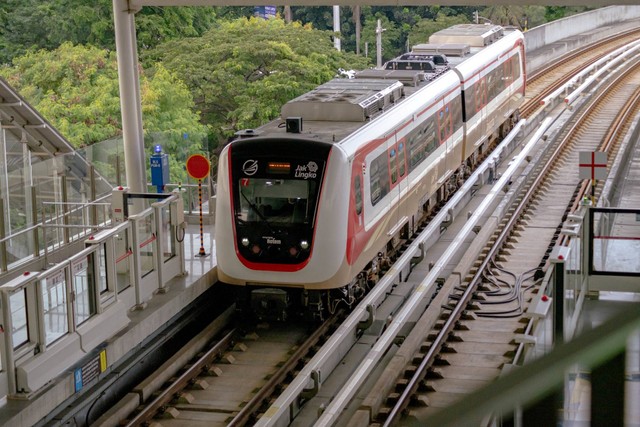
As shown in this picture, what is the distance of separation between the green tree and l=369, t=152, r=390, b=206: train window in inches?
558

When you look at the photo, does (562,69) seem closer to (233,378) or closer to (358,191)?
(358,191)

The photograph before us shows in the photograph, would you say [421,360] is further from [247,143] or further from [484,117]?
[484,117]

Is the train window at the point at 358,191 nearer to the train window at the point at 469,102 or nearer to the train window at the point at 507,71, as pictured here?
the train window at the point at 469,102

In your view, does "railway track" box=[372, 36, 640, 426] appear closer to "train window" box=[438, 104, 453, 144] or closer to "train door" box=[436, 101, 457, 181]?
"train door" box=[436, 101, 457, 181]

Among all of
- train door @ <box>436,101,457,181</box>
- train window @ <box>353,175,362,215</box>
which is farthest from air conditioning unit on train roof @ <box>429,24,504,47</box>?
train window @ <box>353,175,362,215</box>

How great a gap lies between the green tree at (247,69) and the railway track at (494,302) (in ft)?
25.4

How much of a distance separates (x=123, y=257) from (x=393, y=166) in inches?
190

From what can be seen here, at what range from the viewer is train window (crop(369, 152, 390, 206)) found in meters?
14.6

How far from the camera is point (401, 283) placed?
645 inches

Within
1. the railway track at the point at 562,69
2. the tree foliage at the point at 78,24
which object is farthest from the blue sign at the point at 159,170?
the tree foliage at the point at 78,24

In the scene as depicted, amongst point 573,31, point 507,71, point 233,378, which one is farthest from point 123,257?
point 573,31

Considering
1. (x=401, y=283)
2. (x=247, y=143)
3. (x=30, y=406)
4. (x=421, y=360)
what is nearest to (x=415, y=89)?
(x=401, y=283)

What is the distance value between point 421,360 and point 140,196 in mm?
4320

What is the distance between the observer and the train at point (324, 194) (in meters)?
13.4
